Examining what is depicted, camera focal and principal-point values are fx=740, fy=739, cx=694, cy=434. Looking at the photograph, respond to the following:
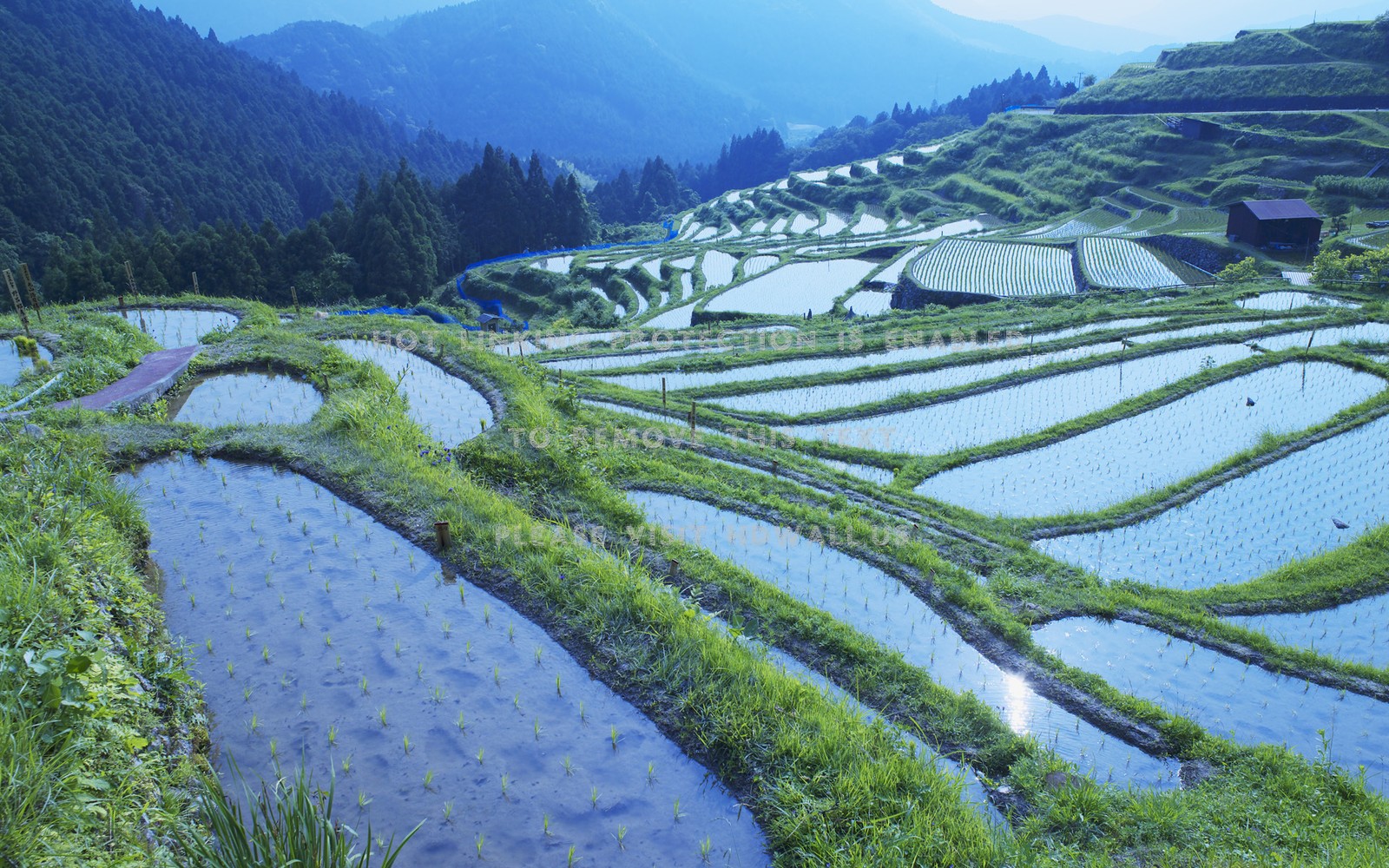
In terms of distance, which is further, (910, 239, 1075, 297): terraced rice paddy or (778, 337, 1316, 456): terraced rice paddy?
(910, 239, 1075, 297): terraced rice paddy

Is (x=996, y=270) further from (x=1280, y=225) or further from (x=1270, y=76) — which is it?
(x=1270, y=76)

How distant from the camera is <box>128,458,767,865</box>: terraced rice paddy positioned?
5.48 meters

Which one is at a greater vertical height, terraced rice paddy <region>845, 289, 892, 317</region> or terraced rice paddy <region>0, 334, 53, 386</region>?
terraced rice paddy <region>0, 334, 53, 386</region>

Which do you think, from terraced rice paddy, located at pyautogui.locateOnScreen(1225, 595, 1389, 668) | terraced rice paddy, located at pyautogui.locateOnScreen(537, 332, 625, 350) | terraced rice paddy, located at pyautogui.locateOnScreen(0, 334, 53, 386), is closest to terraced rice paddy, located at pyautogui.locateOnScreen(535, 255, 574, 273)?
terraced rice paddy, located at pyautogui.locateOnScreen(537, 332, 625, 350)

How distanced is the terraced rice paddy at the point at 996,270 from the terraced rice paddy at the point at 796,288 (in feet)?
12.8

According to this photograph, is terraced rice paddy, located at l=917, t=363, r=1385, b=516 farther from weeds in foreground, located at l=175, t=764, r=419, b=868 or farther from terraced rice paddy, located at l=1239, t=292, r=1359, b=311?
weeds in foreground, located at l=175, t=764, r=419, b=868

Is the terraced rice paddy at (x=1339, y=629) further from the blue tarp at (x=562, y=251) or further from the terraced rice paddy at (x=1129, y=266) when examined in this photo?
the blue tarp at (x=562, y=251)

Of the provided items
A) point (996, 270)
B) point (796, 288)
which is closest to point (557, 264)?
point (796, 288)

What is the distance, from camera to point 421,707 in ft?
21.3

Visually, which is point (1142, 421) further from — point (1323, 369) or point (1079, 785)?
point (1079, 785)

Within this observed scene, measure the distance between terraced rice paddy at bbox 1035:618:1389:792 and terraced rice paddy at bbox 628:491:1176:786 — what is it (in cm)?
111

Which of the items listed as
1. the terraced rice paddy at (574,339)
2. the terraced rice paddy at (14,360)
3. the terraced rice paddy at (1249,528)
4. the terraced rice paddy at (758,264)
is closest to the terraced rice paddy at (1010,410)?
the terraced rice paddy at (1249,528)

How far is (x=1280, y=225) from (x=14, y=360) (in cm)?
4819

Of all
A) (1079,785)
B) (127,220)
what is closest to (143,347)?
(1079,785)
